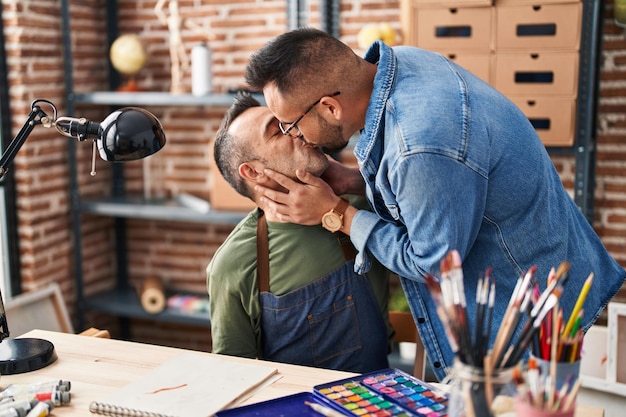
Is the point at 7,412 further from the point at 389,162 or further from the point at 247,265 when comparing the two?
the point at 389,162

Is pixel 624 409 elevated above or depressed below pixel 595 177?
below

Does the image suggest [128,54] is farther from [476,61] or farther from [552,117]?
[552,117]

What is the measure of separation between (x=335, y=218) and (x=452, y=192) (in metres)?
0.44

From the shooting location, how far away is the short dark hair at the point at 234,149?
6.95 feet

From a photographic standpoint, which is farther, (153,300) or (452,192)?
(153,300)

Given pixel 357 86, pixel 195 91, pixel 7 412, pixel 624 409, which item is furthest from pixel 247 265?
A: pixel 195 91

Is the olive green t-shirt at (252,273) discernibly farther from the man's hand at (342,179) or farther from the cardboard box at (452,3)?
the cardboard box at (452,3)

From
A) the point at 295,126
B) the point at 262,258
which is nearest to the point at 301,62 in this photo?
the point at 295,126

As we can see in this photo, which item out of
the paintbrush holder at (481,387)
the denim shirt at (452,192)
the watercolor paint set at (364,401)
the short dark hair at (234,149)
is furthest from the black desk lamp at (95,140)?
the paintbrush holder at (481,387)

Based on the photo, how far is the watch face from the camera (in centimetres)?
197

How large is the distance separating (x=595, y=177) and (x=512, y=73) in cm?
72

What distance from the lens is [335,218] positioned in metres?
1.98

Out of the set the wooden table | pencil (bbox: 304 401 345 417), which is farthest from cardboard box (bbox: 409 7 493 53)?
pencil (bbox: 304 401 345 417)

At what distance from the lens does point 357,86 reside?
183cm
